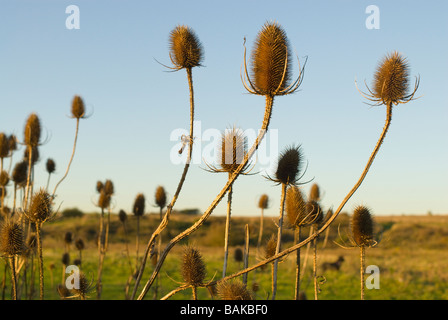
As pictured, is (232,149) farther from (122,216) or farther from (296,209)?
(122,216)

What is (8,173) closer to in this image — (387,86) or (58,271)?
(387,86)

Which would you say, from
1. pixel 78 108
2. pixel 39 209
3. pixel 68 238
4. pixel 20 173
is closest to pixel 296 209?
pixel 39 209

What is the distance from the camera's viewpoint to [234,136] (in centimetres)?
510

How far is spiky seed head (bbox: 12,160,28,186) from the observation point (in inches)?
402

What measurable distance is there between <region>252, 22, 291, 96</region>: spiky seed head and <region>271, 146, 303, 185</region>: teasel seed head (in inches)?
49.2

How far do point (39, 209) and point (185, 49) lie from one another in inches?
119

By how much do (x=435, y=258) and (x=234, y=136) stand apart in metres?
37.1

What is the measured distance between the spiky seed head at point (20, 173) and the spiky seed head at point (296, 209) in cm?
683

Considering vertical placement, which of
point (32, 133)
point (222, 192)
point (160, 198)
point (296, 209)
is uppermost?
point (32, 133)

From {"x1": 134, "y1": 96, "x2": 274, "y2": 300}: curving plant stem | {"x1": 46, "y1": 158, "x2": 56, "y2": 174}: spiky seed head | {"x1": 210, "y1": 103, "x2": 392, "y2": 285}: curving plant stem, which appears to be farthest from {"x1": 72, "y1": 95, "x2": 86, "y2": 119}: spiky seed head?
{"x1": 210, "y1": 103, "x2": 392, "y2": 285}: curving plant stem

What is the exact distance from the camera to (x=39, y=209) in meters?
6.02

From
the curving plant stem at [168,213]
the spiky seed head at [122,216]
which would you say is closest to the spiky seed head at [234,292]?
the curving plant stem at [168,213]

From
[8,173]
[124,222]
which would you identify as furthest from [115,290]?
[8,173]

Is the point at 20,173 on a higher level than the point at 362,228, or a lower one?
higher
